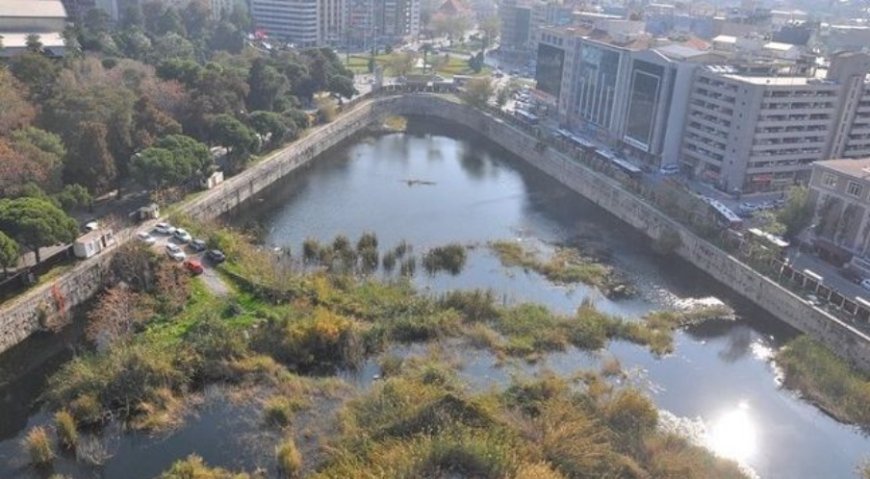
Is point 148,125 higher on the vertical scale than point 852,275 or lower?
higher

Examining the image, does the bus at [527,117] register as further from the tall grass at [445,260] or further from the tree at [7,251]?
the tree at [7,251]

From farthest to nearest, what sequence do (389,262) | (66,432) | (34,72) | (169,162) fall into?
(34,72) → (169,162) → (389,262) → (66,432)

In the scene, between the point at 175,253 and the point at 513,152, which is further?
the point at 513,152

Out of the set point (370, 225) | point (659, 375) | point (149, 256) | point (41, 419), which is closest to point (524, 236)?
point (370, 225)

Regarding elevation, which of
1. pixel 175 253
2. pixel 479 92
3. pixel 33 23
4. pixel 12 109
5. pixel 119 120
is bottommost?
pixel 175 253

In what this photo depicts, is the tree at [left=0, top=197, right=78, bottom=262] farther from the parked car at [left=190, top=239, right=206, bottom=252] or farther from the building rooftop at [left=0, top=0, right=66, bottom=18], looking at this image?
the building rooftop at [left=0, top=0, right=66, bottom=18]

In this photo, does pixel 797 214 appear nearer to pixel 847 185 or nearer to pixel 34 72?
pixel 847 185

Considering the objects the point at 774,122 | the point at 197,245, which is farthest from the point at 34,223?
the point at 774,122
